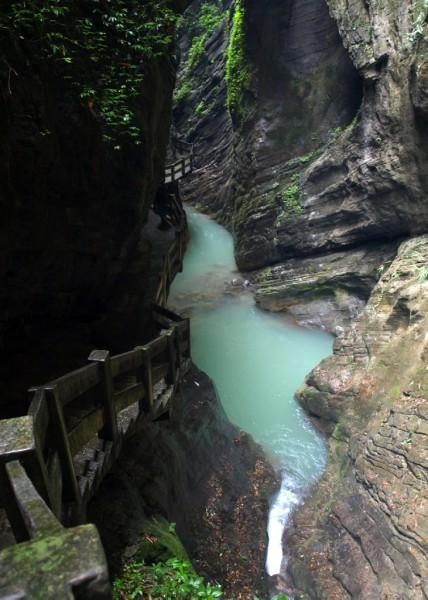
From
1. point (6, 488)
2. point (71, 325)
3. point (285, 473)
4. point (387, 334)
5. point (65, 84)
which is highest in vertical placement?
point (65, 84)

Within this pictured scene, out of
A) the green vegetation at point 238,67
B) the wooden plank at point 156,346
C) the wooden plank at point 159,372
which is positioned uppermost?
the green vegetation at point 238,67

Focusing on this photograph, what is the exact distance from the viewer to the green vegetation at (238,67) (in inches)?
677

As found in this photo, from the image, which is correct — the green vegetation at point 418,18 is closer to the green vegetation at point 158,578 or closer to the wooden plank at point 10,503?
the green vegetation at point 158,578

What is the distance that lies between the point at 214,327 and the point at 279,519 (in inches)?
286

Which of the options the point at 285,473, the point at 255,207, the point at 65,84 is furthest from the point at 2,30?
the point at 255,207

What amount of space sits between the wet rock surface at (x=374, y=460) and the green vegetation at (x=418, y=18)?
563 cm

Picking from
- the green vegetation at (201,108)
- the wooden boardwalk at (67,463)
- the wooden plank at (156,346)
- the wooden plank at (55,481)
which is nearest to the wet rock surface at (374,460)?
the wooden boardwalk at (67,463)

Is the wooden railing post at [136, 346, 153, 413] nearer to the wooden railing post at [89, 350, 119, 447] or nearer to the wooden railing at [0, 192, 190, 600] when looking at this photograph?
the wooden railing at [0, 192, 190, 600]

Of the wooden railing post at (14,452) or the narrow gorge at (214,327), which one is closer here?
the wooden railing post at (14,452)

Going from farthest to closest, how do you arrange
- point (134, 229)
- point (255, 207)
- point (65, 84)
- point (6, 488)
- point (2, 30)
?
point (255, 207) → point (134, 229) → point (65, 84) → point (2, 30) → point (6, 488)

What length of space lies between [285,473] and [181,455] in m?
3.11

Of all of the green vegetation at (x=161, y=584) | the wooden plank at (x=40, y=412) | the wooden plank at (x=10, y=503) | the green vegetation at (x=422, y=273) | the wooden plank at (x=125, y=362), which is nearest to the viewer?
the wooden plank at (x=10, y=503)

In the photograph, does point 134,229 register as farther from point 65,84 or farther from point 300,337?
point 300,337

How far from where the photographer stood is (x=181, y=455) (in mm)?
6887
